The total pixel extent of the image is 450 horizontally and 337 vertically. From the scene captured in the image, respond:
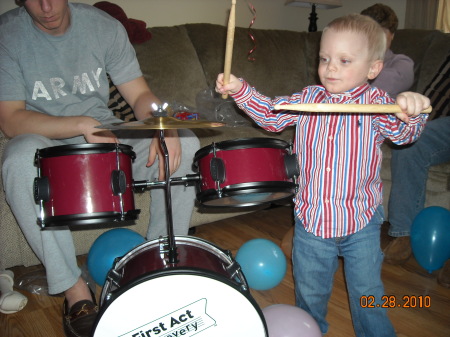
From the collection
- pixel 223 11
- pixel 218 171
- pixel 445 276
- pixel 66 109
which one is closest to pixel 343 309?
pixel 445 276

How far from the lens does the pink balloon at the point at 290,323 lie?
1.04m

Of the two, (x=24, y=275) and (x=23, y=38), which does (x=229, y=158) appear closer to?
(x=23, y=38)

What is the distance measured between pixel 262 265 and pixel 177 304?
67 cm

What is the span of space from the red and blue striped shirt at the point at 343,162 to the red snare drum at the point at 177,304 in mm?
335

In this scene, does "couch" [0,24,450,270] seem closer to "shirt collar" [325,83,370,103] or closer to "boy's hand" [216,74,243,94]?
"boy's hand" [216,74,243,94]

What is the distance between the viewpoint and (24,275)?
1.62 meters

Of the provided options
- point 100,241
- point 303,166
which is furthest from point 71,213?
point 303,166

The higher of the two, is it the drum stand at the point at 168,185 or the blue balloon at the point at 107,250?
the drum stand at the point at 168,185

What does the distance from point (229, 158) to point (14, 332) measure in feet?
3.03

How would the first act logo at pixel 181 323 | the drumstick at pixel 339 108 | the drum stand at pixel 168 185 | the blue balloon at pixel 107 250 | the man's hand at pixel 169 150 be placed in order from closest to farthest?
the drumstick at pixel 339 108 → the first act logo at pixel 181 323 → the drum stand at pixel 168 185 → the man's hand at pixel 169 150 → the blue balloon at pixel 107 250

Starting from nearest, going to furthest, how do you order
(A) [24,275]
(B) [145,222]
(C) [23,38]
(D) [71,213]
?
1. (D) [71,213]
2. (C) [23,38]
3. (A) [24,275]
4. (B) [145,222]

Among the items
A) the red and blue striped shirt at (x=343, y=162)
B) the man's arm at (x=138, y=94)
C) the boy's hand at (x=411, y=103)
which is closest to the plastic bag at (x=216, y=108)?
the man's arm at (x=138, y=94)

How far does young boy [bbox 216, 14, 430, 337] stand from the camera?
101 cm
